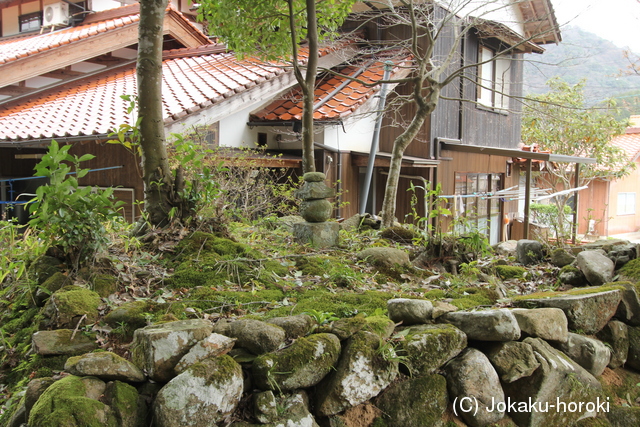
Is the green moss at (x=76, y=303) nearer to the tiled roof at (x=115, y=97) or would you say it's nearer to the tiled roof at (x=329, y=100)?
the tiled roof at (x=115, y=97)

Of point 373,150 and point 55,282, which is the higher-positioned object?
point 373,150

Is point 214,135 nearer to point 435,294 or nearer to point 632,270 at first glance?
point 435,294

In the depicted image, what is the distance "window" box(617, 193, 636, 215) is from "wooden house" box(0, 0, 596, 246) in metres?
11.0

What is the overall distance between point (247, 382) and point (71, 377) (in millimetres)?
904

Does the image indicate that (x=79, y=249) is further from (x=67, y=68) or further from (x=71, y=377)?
(x=67, y=68)

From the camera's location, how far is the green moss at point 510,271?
5367mm

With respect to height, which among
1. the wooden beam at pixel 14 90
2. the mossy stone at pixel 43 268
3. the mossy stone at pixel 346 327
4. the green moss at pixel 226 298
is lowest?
the mossy stone at pixel 346 327

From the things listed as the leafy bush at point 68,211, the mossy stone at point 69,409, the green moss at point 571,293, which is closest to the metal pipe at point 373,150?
the green moss at point 571,293

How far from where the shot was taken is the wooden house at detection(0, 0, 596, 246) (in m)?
8.88

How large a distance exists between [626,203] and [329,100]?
1803 cm

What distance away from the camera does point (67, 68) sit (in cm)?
1172

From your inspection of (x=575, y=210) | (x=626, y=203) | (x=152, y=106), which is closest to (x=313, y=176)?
(x=152, y=106)

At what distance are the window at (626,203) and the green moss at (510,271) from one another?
1981 centimetres

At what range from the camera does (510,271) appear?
5.44 meters
